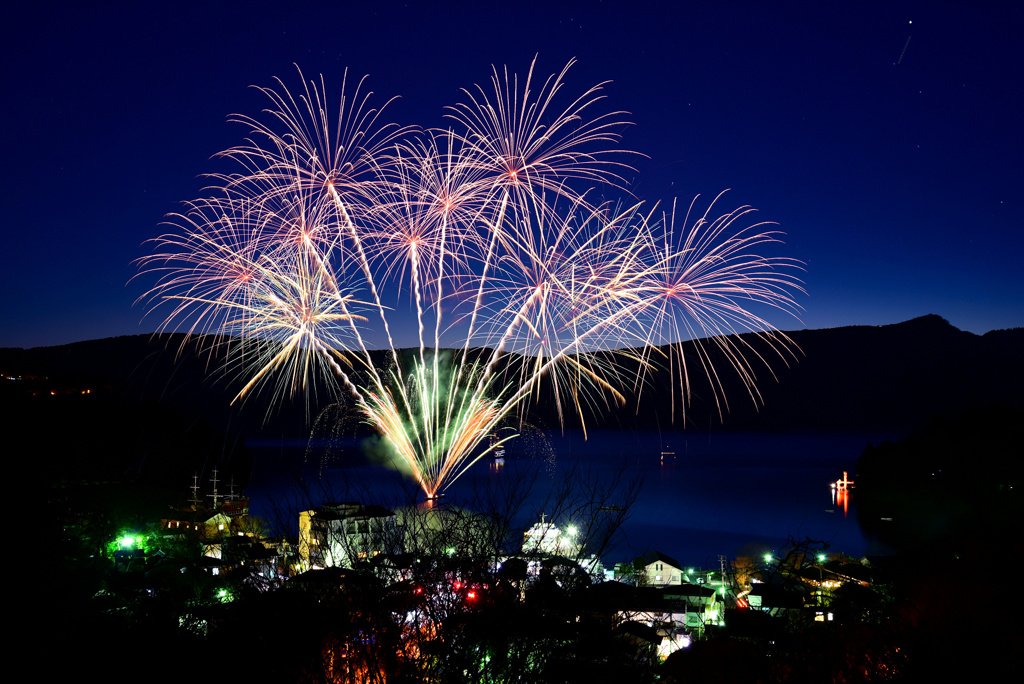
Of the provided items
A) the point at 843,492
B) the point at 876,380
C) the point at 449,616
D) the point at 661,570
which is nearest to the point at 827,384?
the point at 876,380

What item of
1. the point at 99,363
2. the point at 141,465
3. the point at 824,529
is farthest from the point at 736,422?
the point at 141,465

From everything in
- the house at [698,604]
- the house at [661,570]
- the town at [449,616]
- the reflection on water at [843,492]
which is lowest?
the reflection on water at [843,492]

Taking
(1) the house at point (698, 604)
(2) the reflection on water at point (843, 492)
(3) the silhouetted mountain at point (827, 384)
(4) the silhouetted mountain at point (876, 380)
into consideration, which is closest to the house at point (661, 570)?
(1) the house at point (698, 604)

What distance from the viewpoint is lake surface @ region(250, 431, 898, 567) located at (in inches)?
1210

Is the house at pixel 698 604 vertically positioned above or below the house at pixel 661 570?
above

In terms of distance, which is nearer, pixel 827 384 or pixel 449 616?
pixel 449 616

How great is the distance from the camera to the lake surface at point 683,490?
3073 centimetres

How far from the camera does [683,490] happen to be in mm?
57469

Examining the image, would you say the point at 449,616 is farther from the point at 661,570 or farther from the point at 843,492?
the point at 843,492

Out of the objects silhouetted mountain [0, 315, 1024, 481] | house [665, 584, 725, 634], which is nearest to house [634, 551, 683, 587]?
house [665, 584, 725, 634]

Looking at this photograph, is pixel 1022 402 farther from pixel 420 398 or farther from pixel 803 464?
pixel 420 398

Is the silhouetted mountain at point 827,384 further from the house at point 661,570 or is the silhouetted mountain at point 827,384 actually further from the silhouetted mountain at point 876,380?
the house at point 661,570

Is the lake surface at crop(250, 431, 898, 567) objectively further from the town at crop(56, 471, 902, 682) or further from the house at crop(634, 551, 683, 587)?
the town at crop(56, 471, 902, 682)

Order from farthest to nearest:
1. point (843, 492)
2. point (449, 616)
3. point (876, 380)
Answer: point (876, 380)
point (843, 492)
point (449, 616)
